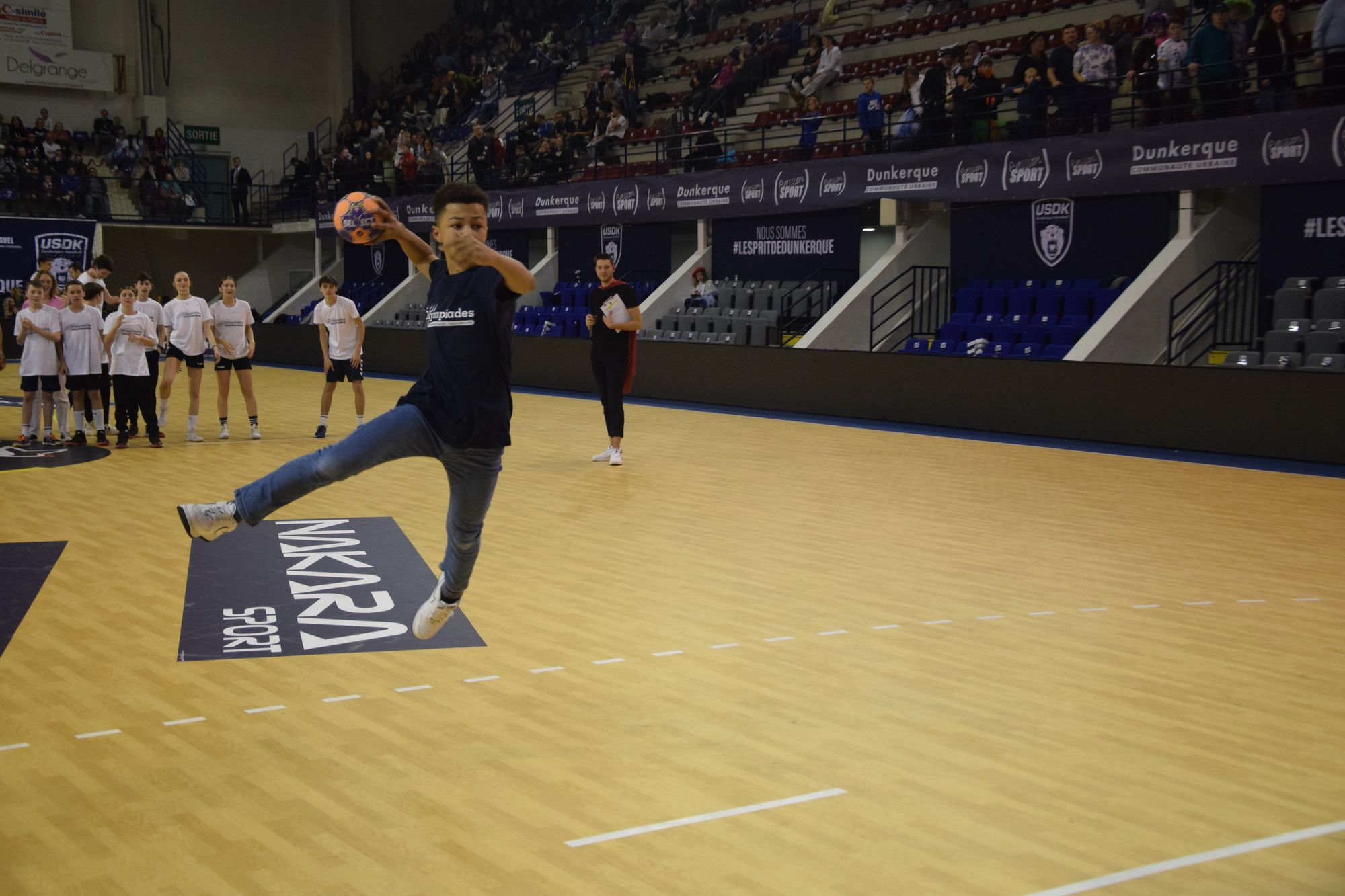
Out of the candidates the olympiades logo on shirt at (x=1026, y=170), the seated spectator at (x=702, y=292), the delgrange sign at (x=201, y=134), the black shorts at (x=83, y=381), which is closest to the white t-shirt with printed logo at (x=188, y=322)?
the black shorts at (x=83, y=381)

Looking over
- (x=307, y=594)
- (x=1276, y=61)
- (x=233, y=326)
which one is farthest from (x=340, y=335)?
(x=1276, y=61)

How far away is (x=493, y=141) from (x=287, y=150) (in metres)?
12.5

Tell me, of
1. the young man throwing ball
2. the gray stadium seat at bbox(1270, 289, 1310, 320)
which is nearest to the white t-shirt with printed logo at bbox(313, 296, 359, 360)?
the young man throwing ball

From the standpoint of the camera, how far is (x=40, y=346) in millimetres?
12938

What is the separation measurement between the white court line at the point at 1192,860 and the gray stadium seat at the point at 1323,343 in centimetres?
1106

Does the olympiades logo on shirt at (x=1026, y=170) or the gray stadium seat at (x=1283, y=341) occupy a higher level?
the olympiades logo on shirt at (x=1026, y=170)

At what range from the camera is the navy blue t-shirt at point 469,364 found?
452cm

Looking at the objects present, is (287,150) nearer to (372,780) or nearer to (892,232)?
(892,232)

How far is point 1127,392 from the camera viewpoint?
15.0m

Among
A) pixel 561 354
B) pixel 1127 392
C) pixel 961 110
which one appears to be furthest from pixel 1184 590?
pixel 561 354

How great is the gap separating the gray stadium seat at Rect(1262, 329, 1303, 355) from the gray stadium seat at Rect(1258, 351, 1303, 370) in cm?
8

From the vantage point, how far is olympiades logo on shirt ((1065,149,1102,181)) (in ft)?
54.6

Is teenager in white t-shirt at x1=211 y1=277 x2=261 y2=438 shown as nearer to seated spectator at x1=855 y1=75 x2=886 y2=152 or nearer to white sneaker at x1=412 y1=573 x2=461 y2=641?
white sneaker at x1=412 y1=573 x2=461 y2=641

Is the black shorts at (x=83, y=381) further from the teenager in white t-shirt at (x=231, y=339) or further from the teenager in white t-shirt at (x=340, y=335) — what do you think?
the teenager in white t-shirt at (x=340, y=335)
